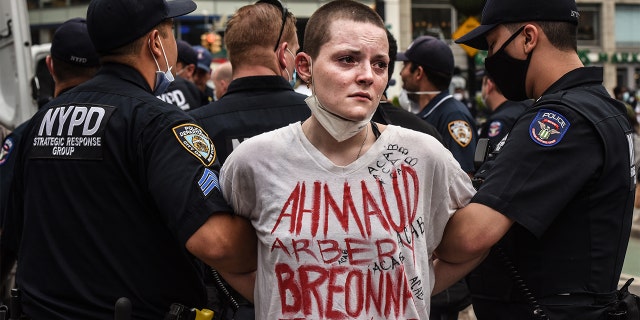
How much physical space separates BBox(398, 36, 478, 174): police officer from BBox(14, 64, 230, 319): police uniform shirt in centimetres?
337

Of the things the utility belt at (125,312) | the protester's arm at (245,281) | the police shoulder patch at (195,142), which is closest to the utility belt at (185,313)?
the utility belt at (125,312)

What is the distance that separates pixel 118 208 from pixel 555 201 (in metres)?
1.49

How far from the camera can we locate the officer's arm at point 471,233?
2838 mm

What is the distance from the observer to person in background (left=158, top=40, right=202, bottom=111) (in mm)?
7793

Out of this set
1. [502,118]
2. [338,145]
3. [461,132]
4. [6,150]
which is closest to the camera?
[338,145]

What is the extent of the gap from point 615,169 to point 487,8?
824mm

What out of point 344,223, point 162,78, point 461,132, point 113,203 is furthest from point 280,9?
point 461,132

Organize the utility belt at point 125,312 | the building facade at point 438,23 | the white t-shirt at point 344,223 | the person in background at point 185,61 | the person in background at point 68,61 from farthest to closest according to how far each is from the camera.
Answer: the building facade at point 438,23 < the person in background at point 185,61 < the person in background at point 68,61 < the utility belt at point 125,312 < the white t-shirt at point 344,223

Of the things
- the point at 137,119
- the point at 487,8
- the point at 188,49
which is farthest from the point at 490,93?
the point at 137,119

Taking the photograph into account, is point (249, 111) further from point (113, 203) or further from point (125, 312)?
point (125, 312)

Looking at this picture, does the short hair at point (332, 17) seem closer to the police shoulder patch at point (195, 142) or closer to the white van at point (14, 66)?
the police shoulder patch at point (195, 142)

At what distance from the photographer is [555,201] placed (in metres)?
2.93

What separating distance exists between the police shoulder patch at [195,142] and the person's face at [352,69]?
48 centimetres

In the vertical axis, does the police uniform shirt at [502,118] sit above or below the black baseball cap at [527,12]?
below
